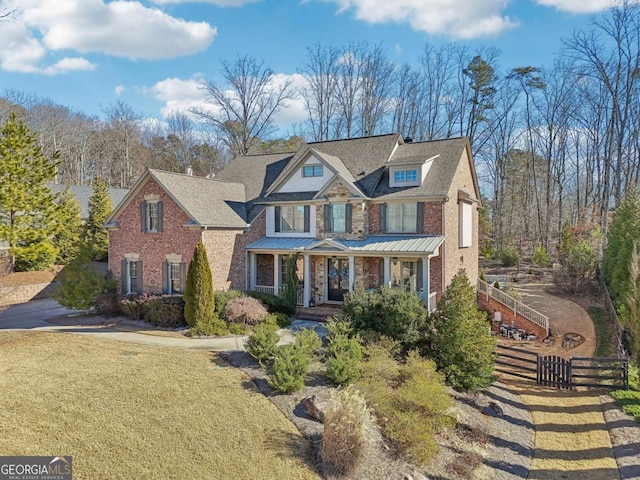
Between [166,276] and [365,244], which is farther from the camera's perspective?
[166,276]

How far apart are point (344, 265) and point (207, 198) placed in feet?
27.0

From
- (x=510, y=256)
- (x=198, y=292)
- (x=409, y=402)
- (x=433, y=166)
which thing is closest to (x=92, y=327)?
(x=198, y=292)

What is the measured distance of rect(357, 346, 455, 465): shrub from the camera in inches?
370

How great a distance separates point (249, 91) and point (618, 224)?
32.8 m

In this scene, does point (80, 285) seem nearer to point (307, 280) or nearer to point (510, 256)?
point (307, 280)

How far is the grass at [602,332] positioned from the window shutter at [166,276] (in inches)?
→ 794

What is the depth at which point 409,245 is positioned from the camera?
18219mm

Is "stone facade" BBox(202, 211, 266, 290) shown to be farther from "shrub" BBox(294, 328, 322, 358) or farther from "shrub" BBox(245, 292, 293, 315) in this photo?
"shrub" BBox(294, 328, 322, 358)

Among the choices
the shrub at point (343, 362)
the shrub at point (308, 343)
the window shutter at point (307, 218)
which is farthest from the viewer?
the window shutter at point (307, 218)

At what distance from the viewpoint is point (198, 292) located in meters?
17.0

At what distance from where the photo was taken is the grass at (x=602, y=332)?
17.3 m

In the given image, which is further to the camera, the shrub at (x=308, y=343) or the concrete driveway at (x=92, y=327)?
the concrete driveway at (x=92, y=327)

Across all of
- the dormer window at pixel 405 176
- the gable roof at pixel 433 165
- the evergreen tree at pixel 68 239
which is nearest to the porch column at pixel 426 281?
the gable roof at pixel 433 165

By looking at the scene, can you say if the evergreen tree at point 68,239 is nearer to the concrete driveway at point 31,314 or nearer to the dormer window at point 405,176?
the concrete driveway at point 31,314
